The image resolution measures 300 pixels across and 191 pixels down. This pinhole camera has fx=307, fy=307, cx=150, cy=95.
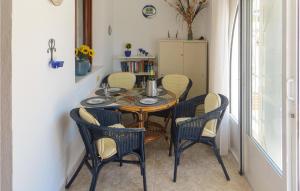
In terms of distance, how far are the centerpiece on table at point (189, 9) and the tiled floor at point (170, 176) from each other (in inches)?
110

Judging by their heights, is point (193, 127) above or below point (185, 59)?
below

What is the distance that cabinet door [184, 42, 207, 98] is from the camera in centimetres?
556

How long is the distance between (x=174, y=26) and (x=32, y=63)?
4.18 metres

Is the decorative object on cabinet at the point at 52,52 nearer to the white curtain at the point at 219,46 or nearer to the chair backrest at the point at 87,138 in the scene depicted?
the chair backrest at the point at 87,138

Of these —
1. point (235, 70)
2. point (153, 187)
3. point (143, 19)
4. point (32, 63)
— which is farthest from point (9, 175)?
point (143, 19)

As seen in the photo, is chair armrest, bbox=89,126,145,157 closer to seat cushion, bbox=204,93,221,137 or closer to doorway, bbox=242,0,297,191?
→ seat cushion, bbox=204,93,221,137

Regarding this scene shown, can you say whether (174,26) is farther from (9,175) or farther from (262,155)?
(9,175)

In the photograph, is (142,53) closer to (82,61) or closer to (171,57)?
(171,57)

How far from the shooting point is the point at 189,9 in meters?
5.73

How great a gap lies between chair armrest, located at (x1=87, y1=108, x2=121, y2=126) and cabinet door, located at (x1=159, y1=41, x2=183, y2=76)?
244 centimetres

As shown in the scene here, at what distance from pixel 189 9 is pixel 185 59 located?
38.0 inches

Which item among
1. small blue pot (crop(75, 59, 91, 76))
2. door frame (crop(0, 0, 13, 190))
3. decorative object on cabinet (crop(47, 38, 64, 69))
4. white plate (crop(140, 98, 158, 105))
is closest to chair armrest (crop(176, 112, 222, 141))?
white plate (crop(140, 98, 158, 105))

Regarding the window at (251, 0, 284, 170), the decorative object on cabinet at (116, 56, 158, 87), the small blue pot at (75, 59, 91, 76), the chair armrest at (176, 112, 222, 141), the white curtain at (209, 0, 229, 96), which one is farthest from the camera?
the decorative object on cabinet at (116, 56, 158, 87)

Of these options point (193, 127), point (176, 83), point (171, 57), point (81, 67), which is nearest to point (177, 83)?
point (176, 83)
